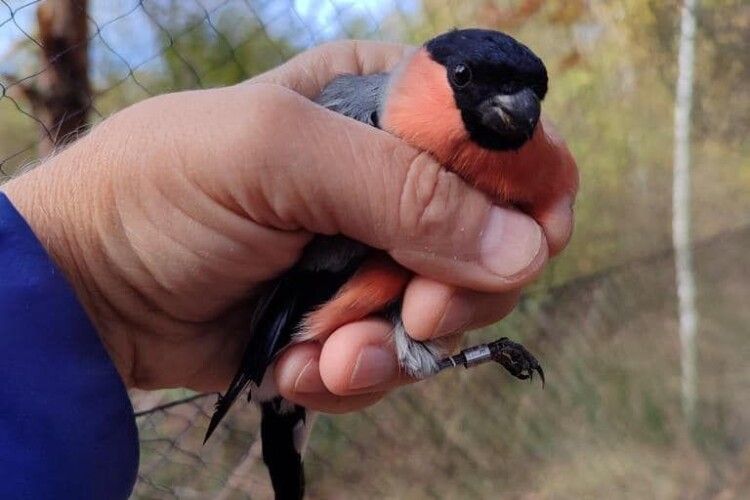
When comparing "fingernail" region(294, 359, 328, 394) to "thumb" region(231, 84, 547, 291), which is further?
"fingernail" region(294, 359, 328, 394)

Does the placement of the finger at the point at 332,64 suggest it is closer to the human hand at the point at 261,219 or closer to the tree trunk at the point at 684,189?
the human hand at the point at 261,219

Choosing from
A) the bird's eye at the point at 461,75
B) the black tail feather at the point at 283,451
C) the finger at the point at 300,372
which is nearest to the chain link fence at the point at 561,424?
the black tail feather at the point at 283,451

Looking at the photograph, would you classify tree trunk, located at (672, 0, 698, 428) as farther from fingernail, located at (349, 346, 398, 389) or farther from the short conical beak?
the short conical beak

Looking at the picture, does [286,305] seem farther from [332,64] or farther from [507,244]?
[332,64]

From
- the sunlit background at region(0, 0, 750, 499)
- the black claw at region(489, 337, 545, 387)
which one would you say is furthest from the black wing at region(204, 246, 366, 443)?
the sunlit background at region(0, 0, 750, 499)

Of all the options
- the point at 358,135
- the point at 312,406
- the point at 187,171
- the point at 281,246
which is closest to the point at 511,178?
the point at 358,135

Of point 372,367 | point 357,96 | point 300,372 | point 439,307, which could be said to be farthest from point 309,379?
point 357,96
